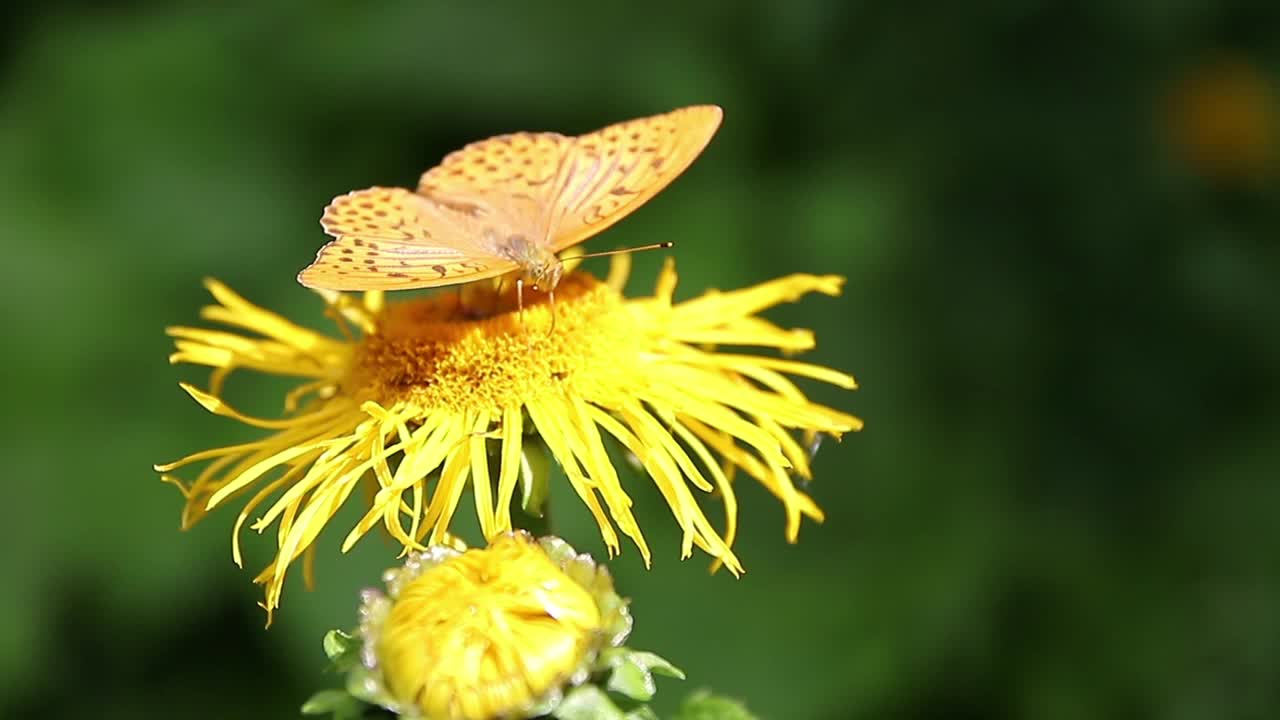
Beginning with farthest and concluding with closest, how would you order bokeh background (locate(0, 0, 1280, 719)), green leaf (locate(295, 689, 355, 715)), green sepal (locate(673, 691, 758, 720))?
1. bokeh background (locate(0, 0, 1280, 719))
2. green sepal (locate(673, 691, 758, 720))
3. green leaf (locate(295, 689, 355, 715))

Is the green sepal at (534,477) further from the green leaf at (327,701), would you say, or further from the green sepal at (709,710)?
the green leaf at (327,701)

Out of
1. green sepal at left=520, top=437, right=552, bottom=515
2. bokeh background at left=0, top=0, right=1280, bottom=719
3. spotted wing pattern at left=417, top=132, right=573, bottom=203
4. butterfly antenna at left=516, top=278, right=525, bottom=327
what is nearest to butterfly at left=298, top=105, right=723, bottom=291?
spotted wing pattern at left=417, top=132, right=573, bottom=203

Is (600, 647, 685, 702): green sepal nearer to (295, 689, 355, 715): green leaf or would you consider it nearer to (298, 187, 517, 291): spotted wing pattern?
(295, 689, 355, 715): green leaf

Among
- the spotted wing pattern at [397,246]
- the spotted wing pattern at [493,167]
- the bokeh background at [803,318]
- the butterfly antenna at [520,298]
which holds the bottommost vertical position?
the bokeh background at [803,318]

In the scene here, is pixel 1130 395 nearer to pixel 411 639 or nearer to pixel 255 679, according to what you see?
pixel 255 679

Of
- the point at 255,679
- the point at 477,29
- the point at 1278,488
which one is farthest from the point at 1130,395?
the point at 255,679

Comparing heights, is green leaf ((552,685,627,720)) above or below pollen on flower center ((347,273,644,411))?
below

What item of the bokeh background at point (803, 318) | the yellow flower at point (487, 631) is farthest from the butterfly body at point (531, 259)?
the bokeh background at point (803, 318)
